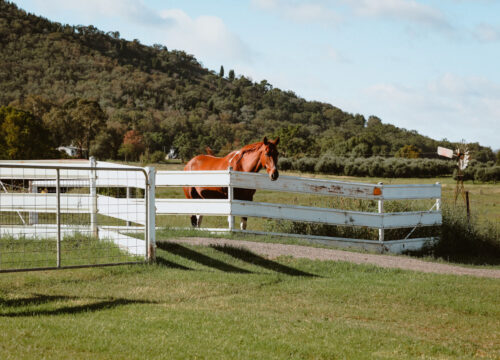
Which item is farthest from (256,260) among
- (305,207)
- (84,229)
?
(84,229)

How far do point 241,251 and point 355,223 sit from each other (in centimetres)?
382

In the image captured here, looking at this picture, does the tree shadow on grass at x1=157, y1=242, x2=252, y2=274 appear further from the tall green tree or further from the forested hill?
the forested hill

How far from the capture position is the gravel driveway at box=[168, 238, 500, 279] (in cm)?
1021

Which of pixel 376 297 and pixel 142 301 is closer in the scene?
pixel 142 301

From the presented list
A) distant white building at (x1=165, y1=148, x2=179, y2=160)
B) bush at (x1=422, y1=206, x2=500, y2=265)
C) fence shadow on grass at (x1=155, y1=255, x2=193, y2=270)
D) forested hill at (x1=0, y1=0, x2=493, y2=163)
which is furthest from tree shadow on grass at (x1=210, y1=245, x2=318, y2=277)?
distant white building at (x1=165, y1=148, x2=179, y2=160)

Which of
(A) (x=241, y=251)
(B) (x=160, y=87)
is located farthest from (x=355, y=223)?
(B) (x=160, y=87)

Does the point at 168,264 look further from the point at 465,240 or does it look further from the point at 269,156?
the point at 465,240

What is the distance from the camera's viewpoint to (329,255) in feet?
34.6

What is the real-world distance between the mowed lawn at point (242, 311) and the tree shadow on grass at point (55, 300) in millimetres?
12

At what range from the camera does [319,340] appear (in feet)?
18.1

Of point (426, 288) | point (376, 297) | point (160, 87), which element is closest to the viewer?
point (376, 297)

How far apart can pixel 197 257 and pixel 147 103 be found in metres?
121

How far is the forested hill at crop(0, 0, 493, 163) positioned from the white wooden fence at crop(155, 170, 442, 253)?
4764 centimetres

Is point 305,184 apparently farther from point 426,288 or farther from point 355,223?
point 426,288
